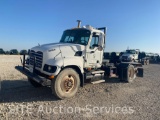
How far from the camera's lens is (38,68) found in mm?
6953

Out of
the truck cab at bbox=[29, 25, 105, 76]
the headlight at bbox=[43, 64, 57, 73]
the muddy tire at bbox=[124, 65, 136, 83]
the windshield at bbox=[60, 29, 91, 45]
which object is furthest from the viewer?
the muddy tire at bbox=[124, 65, 136, 83]

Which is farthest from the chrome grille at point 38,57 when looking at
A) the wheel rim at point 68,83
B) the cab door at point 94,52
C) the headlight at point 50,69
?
the cab door at point 94,52

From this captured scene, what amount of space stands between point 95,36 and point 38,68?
3.25 metres

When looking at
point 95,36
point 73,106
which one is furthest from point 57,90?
point 95,36

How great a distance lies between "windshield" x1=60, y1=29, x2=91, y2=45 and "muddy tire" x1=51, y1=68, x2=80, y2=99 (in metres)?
1.77

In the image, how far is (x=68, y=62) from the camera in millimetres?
6867

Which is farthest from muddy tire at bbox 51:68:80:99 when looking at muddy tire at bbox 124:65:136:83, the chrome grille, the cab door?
muddy tire at bbox 124:65:136:83

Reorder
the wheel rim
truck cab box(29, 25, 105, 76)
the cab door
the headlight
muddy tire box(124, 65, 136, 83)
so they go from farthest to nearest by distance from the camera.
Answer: muddy tire box(124, 65, 136, 83)
the cab door
the wheel rim
truck cab box(29, 25, 105, 76)
the headlight

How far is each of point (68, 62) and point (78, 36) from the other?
2.01 meters

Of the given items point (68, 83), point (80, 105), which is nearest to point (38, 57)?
point (68, 83)

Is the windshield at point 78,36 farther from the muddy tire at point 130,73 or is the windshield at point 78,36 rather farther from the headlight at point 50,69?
the muddy tire at point 130,73

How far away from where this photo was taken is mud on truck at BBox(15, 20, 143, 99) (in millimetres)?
6578

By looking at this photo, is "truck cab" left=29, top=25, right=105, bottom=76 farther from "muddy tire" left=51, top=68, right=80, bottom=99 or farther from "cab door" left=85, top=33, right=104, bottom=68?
"muddy tire" left=51, top=68, right=80, bottom=99

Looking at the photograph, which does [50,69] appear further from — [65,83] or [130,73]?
[130,73]
